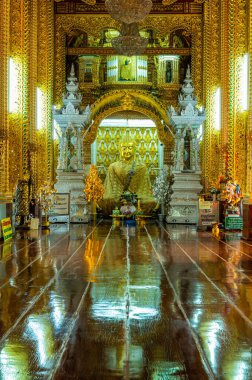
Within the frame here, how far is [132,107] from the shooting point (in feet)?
92.8

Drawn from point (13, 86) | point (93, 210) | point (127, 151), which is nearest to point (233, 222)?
point (13, 86)

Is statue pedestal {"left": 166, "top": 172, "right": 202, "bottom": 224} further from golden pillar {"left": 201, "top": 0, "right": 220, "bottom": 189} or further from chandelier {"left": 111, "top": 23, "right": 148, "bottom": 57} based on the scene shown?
chandelier {"left": 111, "top": 23, "right": 148, "bottom": 57}

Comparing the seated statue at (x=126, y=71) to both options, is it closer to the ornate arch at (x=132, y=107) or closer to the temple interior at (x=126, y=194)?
the temple interior at (x=126, y=194)

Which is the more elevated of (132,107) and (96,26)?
(96,26)

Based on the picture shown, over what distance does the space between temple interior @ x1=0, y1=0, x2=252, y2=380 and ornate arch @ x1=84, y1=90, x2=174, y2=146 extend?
69 mm

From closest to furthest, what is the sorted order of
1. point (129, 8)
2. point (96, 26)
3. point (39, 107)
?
point (129, 8) → point (39, 107) → point (96, 26)

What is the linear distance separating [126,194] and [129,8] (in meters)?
12.2

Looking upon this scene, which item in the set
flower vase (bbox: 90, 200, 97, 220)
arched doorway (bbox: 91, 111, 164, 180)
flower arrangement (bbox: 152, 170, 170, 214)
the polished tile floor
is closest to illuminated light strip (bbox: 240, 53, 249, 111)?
flower arrangement (bbox: 152, 170, 170, 214)

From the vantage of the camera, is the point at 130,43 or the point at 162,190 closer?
the point at 130,43

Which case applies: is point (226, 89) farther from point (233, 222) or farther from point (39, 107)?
point (39, 107)

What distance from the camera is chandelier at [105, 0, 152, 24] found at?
1696 centimetres

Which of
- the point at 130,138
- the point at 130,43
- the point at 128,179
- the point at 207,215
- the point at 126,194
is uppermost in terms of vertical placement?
the point at 130,43

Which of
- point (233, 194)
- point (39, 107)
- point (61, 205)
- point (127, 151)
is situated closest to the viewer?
point (233, 194)

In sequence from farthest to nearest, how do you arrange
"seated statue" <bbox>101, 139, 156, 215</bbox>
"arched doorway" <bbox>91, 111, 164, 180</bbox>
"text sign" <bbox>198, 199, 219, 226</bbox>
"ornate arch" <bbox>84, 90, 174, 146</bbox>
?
"arched doorway" <bbox>91, 111, 164, 180</bbox> < "seated statue" <bbox>101, 139, 156, 215</bbox> < "ornate arch" <bbox>84, 90, 174, 146</bbox> < "text sign" <bbox>198, 199, 219, 226</bbox>
